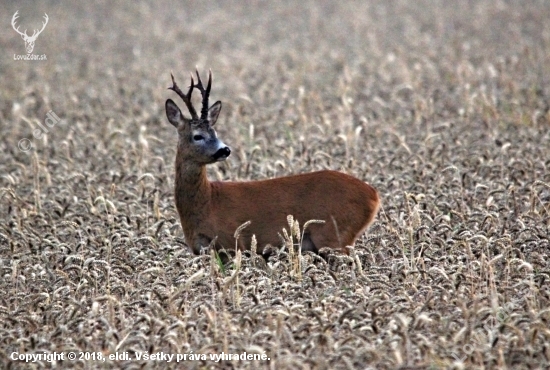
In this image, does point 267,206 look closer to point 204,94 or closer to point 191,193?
point 191,193

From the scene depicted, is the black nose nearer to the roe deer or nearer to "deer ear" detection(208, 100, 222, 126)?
the roe deer

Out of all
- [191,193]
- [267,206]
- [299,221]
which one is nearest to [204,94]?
[191,193]

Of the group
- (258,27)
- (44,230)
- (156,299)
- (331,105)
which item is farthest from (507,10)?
(156,299)

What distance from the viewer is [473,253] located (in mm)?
7297

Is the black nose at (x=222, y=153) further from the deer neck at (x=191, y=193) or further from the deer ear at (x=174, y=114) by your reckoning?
the deer ear at (x=174, y=114)

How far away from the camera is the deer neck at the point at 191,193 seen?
787cm

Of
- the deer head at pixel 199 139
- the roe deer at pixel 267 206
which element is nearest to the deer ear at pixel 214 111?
the deer head at pixel 199 139

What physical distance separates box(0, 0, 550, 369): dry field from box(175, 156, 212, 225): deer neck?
11.7 inches

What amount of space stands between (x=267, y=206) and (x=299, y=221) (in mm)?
289

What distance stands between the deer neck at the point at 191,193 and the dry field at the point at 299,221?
0.30 m

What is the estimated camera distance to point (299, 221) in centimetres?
773

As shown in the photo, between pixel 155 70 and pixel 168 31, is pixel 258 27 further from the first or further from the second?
pixel 155 70

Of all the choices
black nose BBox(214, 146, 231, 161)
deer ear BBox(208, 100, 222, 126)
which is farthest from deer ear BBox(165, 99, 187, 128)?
black nose BBox(214, 146, 231, 161)

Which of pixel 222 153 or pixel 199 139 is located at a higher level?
pixel 199 139
